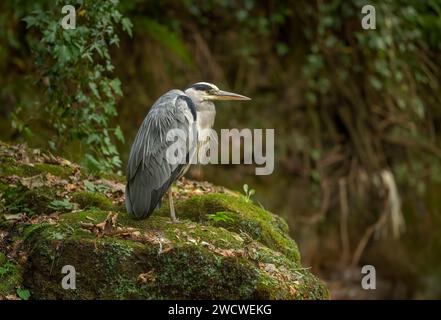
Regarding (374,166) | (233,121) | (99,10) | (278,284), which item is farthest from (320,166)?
(278,284)

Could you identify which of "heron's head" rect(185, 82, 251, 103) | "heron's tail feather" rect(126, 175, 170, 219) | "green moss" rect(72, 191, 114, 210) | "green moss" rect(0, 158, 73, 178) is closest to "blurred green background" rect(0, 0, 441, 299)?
"green moss" rect(0, 158, 73, 178)

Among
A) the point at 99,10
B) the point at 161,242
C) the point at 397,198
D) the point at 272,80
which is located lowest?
the point at 397,198

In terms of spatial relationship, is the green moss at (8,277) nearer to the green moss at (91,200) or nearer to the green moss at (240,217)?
the green moss at (91,200)

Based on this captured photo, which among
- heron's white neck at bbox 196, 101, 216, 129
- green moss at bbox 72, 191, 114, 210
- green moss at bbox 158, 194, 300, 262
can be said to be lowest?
green moss at bbox 158, 194, 300, 262

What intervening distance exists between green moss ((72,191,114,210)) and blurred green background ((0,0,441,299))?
189 inches

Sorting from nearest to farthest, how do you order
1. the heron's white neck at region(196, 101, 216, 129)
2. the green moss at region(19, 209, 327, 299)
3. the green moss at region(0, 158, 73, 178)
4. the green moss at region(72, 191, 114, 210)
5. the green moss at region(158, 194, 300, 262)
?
the green moss at region(19, 209, 327, 299) < the green moss at region(158, 194, 300, 262) < the green moss at region(72, 191, 114, 210) < the heron's white neck at region(196, 101, 216, 129) < the green moss at region(0, 158, 73, 178)

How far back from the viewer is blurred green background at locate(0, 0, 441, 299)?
35.9 ft

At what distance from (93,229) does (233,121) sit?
23.1ft

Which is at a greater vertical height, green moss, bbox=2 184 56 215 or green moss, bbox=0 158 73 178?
green moss, bbox=0 158 73 178

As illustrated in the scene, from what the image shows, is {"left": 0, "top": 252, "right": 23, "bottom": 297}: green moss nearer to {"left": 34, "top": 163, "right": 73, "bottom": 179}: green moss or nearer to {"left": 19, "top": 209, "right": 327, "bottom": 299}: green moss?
{"left": 19, "top": 209, "right": 327, "bottom": 299}: green moss

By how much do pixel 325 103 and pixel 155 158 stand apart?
7.09 meters

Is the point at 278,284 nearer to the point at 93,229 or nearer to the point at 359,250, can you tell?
the point at 93,229

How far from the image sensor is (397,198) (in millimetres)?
11688
